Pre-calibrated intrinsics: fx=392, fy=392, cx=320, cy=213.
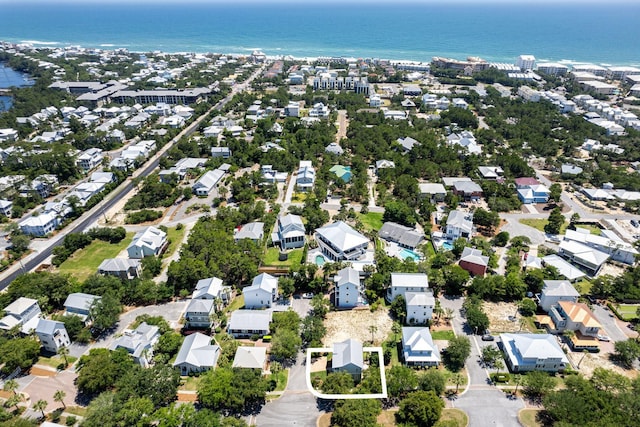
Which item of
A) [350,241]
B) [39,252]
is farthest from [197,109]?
[350,241]

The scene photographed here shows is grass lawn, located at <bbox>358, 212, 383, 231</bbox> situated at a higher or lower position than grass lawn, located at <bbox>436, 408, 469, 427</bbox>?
higher

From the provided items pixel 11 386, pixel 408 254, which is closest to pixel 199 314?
pixel 11 386

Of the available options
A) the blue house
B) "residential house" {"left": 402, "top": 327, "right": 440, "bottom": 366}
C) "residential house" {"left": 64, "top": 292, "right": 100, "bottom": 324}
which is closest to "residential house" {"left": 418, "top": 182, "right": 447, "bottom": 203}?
the blue house

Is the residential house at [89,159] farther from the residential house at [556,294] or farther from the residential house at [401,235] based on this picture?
the residential house at [556,294]

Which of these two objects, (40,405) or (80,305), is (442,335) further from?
(80,305)

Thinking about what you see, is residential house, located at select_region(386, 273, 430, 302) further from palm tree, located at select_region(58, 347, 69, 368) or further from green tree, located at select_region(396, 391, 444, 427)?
palm tree, located at select_region(58, 347, 69, 368)
